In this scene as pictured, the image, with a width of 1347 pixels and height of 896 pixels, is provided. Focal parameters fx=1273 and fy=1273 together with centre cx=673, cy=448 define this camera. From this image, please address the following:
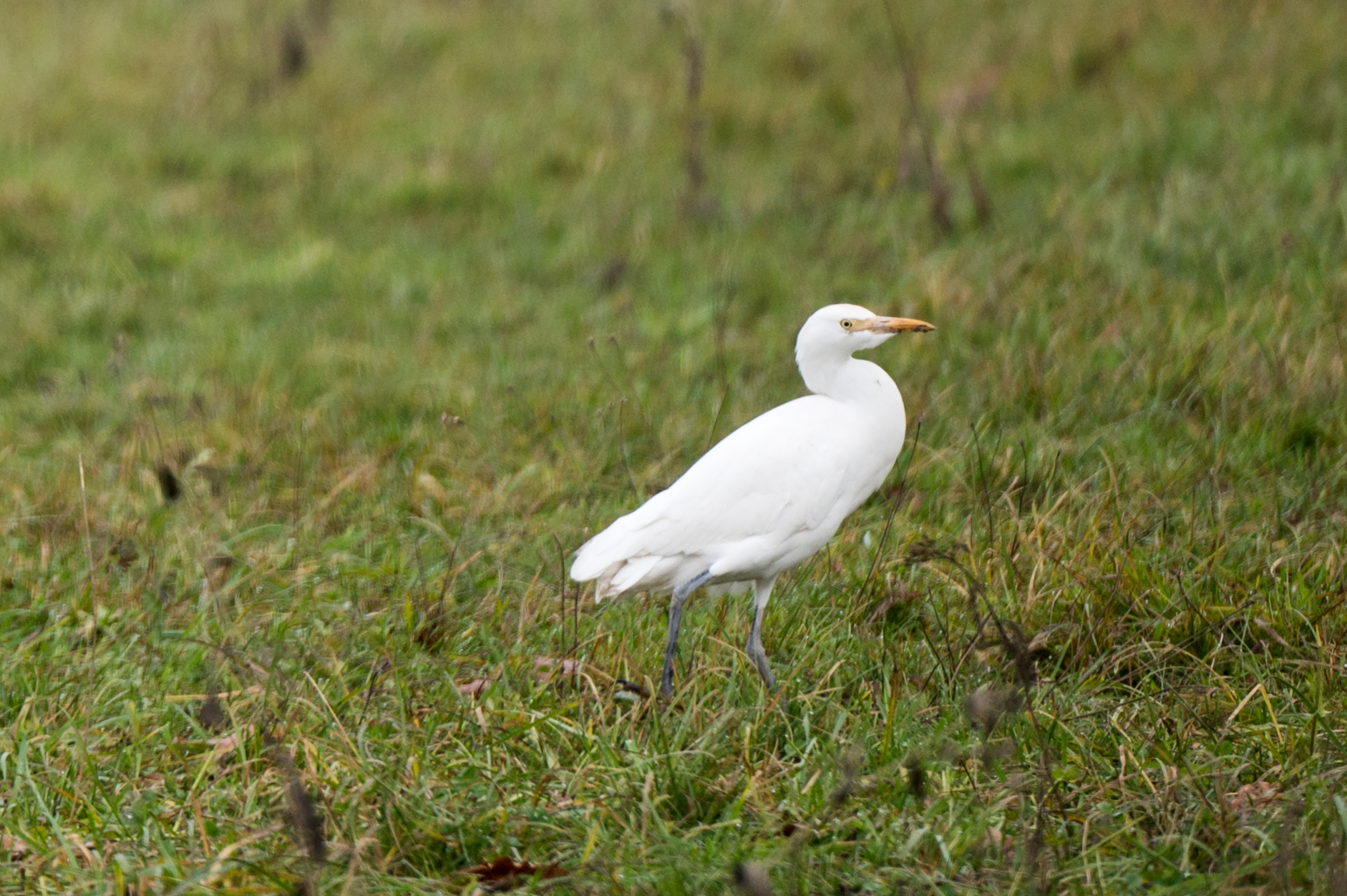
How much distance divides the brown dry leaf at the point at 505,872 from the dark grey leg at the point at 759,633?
73 centimetres

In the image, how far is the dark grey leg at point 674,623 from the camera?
9.36 feet

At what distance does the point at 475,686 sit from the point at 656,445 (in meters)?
1.60

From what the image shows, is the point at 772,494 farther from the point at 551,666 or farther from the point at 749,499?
the point at 551,666

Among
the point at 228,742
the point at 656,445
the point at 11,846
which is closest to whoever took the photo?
the point at 11,846

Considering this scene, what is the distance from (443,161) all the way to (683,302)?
2438mm

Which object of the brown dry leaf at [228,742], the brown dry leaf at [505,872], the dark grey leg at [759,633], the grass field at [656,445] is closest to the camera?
the brown dry leaf at [505,872]

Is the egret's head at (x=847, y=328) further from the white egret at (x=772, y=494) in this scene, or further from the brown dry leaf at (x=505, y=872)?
the brown dry leaf at (x=505, y=872)

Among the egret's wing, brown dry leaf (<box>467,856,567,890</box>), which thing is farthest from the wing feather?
brown dry leaf (<box>467,856,567,890</box>)

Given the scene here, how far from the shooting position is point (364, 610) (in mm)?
3527

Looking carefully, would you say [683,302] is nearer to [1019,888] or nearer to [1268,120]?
[1268,120]

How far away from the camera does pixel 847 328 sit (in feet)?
10.0

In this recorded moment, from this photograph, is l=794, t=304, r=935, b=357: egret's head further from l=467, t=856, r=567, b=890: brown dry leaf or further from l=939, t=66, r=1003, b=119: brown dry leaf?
l=939, t=66, r=1003, b=119: brown dry leaf

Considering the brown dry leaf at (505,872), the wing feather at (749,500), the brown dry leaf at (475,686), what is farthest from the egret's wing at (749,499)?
the brown dry leaf at (505,872)

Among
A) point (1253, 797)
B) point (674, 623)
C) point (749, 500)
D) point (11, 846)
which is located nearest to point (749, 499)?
point (749, 500)
